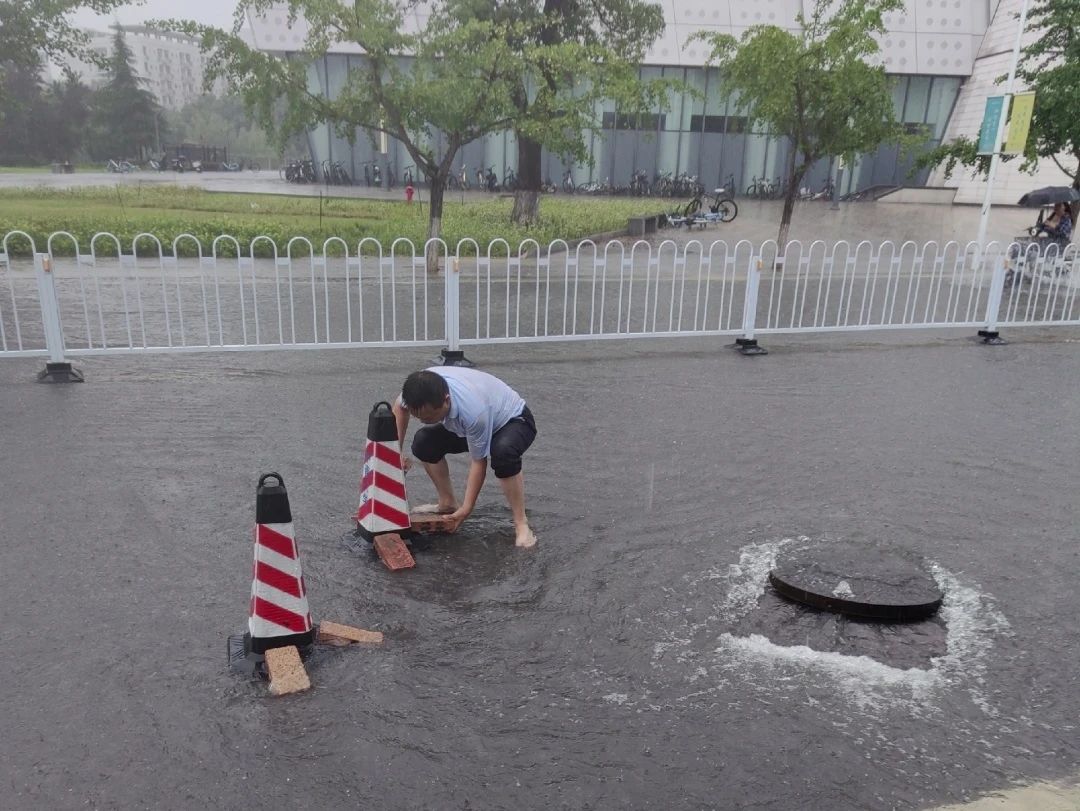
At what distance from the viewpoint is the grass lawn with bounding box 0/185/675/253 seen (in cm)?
1858

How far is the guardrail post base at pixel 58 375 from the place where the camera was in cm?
779

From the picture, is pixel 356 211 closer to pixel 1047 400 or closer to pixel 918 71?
pixel 1047 400

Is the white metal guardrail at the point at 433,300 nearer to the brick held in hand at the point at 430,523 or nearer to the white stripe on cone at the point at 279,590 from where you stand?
the brick held in hand at the point at 430,523

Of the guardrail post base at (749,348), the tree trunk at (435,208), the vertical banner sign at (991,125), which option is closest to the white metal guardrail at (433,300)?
the guardrail post base at (749,348)

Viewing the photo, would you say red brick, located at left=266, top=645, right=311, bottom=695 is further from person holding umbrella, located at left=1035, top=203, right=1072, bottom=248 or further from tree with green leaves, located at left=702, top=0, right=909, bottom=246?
person holding umbrella, located at left=1035, top=203, right=1072, bottom=248

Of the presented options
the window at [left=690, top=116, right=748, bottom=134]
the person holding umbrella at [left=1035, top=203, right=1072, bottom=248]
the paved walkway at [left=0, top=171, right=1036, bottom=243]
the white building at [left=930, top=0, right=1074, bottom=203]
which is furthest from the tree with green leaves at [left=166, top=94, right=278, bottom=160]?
the person holding umbrella at [left=1035, top=203, right=1072, bottom=248]

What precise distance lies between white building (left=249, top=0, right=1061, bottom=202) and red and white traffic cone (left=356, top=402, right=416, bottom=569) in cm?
3196

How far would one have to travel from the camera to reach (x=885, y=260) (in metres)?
20.6

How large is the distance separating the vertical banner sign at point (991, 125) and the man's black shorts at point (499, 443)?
14627 millimetres

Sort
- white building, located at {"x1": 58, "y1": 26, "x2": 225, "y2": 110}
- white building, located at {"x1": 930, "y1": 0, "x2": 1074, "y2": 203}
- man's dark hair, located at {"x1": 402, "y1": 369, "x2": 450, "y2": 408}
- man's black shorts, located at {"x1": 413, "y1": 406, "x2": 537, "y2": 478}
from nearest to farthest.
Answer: man's dark hair, located at {"x1": 402, "y1": 369, "x2": 450, "y2": 408} → man's black shorts, located at {"x1": 413, "y1": 406, "x2": 537, "y2": 478} → white building, located at {"x1": 930, "y1": 0, "x2": 1074, "y2": 203} → white building, located at {"x1": 58, "y1": 26, "x2": 225, "y2": 110}

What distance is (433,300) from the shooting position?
42.8ft

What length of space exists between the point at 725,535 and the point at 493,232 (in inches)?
661

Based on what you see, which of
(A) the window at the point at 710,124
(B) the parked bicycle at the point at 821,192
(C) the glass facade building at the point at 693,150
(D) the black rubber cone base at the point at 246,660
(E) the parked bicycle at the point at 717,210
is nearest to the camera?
(D) the black rubber cone base at the point at 246,660

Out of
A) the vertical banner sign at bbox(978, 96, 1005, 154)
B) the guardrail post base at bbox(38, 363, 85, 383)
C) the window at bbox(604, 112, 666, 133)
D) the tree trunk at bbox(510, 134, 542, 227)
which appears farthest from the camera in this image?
the window at bbox(604, 112, 666, 133)
